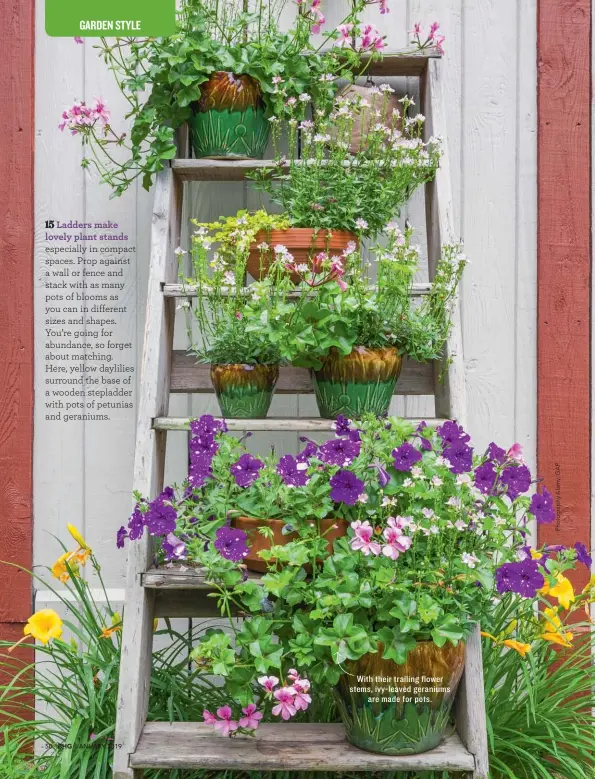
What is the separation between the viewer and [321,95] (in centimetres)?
215

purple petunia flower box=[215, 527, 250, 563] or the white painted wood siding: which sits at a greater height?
the white painted wood siding

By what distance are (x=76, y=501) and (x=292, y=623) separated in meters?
1.15

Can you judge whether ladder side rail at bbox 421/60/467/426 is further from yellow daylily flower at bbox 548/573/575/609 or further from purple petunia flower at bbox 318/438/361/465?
yellow daylily flower at bbox 548/573/575/609

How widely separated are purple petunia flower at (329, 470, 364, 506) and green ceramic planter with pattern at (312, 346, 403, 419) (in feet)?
0.90

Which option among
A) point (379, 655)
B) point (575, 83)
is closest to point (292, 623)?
point (379, 655)

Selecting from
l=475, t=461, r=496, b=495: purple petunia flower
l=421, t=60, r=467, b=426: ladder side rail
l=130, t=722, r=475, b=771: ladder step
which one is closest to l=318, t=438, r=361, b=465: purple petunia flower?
l=475, t=461, r=496, b=495: purple petunia flower

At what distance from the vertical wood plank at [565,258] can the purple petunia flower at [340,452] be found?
1041mm

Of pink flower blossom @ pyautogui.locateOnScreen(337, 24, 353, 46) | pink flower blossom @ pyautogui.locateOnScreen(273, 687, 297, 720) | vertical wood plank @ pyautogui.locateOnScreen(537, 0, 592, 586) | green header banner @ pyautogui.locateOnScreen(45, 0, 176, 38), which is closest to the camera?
pink flower blossom @ pyautogui.locateOnScreen(273, 687, 297, 720)

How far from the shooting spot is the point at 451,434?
1.69 metres

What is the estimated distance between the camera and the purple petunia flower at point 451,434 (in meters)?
1.68

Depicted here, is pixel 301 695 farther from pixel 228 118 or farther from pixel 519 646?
pixel 228 118

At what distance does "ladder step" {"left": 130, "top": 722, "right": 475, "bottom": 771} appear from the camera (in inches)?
64.7

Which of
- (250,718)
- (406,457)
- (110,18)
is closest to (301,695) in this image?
(250,718)

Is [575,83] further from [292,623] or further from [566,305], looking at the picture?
[292,623]
